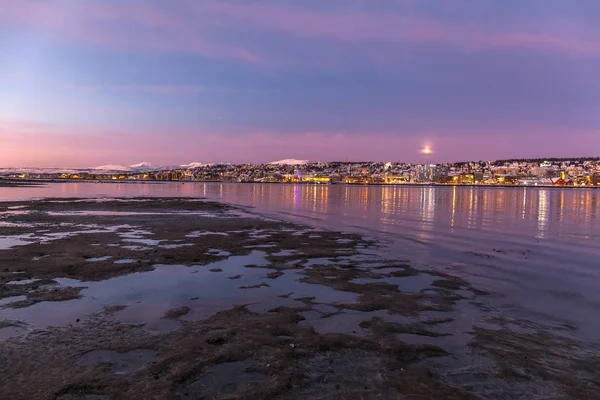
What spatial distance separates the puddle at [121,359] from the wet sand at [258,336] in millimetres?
31

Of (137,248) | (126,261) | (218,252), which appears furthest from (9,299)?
(218,252)

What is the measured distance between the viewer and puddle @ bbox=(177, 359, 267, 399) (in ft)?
18.6

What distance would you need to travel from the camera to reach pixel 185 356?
6762 millimetres

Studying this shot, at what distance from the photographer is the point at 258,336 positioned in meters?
7.75

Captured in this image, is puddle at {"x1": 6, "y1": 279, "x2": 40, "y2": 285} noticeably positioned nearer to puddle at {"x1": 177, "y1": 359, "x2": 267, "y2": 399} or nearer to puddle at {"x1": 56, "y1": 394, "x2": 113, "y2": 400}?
puddle at {"x1": 56, "y1": 394, "x2": 113, "y2": 400}

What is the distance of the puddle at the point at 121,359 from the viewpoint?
20.8 feet

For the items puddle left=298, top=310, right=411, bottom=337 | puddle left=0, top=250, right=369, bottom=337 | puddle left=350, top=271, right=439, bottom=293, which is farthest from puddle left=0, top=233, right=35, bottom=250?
puddle left=350, top=271, right=439, bottom=293

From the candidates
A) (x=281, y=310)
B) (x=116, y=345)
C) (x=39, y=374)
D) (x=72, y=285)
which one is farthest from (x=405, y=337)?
(x=72, y=285)

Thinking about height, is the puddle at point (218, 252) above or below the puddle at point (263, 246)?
above

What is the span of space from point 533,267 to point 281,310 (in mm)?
11527

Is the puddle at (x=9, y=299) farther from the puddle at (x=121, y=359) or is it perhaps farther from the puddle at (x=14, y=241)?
the puddle at (x=14, y=241)

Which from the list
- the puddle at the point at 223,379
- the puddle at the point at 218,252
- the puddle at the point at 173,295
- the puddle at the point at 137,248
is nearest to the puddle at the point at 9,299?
the puddle at the point at 173,295

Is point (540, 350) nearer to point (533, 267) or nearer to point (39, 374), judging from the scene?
point (39, 374)

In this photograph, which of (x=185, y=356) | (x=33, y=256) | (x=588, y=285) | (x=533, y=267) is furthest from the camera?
(x=533, y=267)
